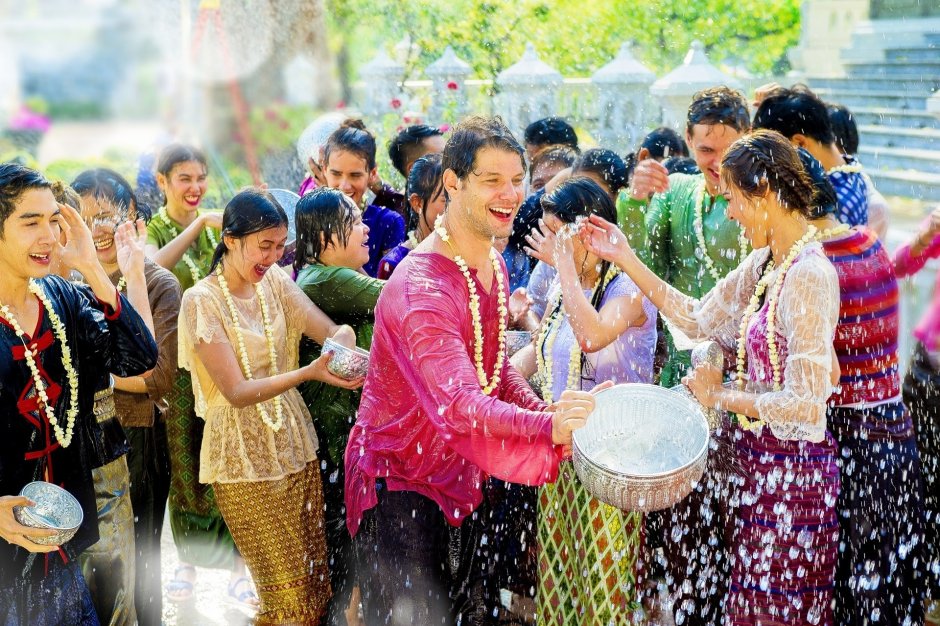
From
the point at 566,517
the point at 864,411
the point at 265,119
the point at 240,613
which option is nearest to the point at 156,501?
the point at 240,613

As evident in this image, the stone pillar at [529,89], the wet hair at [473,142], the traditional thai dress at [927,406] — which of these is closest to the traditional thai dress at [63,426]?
the wet hair at [473,142]

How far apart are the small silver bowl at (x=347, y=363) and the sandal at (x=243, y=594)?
1.61 metres

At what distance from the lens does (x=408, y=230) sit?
218 inches

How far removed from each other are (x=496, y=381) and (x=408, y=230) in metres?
2.29

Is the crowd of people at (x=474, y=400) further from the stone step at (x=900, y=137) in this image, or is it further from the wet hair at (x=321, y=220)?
the stone step at (x=900, y=137)

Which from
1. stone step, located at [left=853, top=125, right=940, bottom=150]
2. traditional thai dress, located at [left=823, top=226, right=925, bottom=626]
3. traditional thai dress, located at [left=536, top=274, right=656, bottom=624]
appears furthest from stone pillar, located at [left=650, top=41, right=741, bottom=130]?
traditional thai dress, located at [left=823, top=226, right=925, bottom=626]

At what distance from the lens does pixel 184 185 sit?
5.38 meters

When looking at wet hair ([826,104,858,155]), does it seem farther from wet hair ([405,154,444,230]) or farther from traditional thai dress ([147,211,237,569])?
traditional thai dress ([147,211,237,569])

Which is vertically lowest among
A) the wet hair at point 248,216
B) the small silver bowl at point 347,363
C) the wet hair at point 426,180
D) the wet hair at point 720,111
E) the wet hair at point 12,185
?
the small silver bowl at point 347,363

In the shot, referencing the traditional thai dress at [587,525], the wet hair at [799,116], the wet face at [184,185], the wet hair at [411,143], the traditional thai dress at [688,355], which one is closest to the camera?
the traditional thai dress at [587,525]

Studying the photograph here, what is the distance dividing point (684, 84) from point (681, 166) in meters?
4.58

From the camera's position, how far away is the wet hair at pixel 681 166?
20.0 feet

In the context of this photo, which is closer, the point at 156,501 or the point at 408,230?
the point at 156,501

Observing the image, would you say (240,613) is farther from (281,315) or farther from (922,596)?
(922,596)
